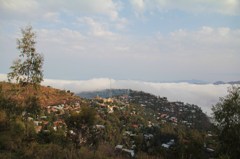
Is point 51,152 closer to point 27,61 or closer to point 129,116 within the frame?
point 27,61

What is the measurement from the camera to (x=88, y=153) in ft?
35.7

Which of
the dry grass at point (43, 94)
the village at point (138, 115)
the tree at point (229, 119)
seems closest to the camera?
the tree at point (229, 119)

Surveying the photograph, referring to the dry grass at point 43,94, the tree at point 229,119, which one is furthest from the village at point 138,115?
the tree at point 229,119

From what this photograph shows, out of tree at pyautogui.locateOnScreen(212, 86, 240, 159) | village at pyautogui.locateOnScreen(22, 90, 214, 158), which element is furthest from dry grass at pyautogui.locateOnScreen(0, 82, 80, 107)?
tree at pyautogui.locateOnScreen(212, 86, 240, 159)

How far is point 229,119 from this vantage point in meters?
22.8

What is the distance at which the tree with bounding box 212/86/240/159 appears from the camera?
20219 millimetres

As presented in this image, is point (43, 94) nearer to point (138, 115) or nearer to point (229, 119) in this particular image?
point (138, 115)

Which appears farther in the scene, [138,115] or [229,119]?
[138,115]

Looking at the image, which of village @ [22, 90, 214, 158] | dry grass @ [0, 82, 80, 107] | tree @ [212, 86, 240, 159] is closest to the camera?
tree @ [212, 86, 240, 159]

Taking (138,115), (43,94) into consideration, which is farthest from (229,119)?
(138,115)

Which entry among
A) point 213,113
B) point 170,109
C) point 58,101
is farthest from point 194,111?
point 213,113

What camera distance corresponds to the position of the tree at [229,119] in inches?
796

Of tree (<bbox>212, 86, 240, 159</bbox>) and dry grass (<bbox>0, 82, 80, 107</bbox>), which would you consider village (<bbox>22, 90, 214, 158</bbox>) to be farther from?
tree (<bbox>212, 86, 240, 159</bbox>)

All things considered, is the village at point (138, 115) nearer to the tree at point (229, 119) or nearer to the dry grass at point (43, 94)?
the dry grass at point (43, 94)
